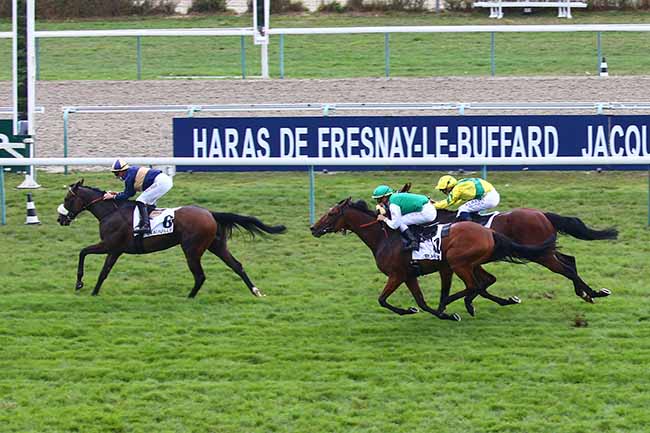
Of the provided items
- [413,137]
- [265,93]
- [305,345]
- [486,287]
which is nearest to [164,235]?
[305,345]

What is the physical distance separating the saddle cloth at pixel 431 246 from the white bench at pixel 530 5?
15.5m

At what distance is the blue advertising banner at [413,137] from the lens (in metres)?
15.3

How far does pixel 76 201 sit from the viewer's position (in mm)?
12102

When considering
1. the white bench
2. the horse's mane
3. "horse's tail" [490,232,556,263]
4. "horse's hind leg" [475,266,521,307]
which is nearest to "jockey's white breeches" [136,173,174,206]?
the horse's mane

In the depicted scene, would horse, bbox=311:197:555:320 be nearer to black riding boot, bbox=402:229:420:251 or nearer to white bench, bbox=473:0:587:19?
black riding boot, bbox=402:229:420:251

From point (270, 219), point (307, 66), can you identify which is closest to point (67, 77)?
point (307, 66)

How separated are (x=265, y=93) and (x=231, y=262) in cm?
810

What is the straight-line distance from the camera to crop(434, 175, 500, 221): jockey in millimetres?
11555

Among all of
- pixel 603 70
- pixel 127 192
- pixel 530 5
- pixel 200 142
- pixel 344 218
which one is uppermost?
pixel 530 5

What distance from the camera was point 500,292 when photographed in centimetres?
1180

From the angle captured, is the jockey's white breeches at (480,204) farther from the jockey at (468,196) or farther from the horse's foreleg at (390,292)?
the horse's foreleg at (390,292)

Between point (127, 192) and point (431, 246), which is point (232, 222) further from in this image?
point (431, 246)

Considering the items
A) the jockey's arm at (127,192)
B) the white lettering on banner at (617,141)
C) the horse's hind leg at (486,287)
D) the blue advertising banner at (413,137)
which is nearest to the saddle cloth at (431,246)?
the horse's hind leg at (486,287)

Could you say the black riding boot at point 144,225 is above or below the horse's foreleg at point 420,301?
above
